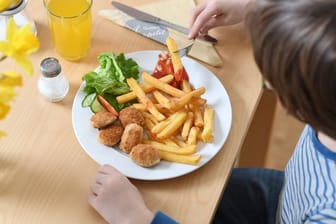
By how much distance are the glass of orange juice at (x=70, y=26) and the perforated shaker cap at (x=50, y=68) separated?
0.08 meters

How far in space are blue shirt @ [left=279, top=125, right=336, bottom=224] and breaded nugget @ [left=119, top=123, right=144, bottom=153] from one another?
0.27 m

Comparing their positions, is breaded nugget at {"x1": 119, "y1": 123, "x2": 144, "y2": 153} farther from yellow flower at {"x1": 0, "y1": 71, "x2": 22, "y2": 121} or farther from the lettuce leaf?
yellow flower at {"x1": 0, "y1": 71, "x2": 22, "y2": 121}

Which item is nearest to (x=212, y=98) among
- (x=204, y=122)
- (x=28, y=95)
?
(x=204, y=122)

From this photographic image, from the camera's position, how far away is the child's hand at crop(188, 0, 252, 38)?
1.09 metres

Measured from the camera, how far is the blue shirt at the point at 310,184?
875 millimetres

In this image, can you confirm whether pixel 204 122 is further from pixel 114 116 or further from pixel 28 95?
pixel 28 95

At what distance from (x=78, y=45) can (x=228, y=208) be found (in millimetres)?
433

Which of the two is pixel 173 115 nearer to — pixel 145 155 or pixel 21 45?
pixel 145 155

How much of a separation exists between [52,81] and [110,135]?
141 mm

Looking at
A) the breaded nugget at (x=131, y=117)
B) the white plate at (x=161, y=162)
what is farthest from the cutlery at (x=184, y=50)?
the breaded nugget at (x=131, y=117)

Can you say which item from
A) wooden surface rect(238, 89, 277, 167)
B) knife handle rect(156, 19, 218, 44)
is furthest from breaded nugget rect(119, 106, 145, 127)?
wooden surface rect(238, 89, 277, 167)

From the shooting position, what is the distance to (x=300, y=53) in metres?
0.69

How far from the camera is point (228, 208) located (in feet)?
3.83

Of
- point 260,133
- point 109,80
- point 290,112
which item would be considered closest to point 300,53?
point 290,112
